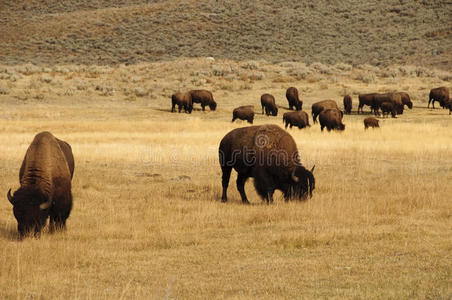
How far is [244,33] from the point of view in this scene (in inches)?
2965

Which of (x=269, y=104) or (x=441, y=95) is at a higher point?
(x=441, y=95)

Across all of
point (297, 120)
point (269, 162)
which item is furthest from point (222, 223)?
point (297, 120)

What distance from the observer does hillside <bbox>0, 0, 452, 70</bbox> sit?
68.9m

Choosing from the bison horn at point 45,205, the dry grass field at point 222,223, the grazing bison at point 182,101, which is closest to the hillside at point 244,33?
the grazing bison at point 182,101

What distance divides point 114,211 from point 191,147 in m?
10.5

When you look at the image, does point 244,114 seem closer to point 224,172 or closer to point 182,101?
point 182,101

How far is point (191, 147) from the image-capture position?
904 inches

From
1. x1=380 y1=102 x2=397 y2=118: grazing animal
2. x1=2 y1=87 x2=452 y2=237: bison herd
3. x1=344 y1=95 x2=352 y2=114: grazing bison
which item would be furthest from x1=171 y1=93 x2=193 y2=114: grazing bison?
x1=2 y1=87 x2=452 y2=237: bison herd

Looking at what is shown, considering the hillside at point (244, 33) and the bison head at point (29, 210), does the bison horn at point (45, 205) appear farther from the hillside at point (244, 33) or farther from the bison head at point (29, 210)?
the hillside at point (244, 33)

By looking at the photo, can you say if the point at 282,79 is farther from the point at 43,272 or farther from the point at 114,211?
the point at 43,272

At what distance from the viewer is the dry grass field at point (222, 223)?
745 cm

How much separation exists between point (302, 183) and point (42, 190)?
5.49 m

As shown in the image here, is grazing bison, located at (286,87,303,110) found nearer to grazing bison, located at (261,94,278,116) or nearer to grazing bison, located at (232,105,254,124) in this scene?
grazing bison, located at (261,94,278,116)

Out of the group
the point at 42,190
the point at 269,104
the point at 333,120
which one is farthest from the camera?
the point at 269,104
